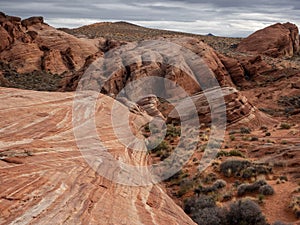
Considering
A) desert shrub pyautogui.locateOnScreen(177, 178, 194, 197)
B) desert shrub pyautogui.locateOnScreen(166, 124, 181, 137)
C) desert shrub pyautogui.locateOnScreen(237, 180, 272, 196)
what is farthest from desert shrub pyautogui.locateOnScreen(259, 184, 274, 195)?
desert shrub pyautogui.locateOnScreen(166, 124, 181, 137)

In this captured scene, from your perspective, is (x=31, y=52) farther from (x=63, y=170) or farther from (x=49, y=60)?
(x=63, y=170)

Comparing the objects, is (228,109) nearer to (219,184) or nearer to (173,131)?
(173,131)

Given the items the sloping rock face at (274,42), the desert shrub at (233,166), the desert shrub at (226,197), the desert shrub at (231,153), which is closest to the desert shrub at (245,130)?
the desert shrub at (231,153)

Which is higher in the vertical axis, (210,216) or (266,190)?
(266,190)

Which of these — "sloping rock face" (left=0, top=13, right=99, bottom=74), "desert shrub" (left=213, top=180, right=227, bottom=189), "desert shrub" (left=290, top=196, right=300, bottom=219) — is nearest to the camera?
"desert shrub" (left=290, top=196, right=300, bottom=219)

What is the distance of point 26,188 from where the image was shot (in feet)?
21.7

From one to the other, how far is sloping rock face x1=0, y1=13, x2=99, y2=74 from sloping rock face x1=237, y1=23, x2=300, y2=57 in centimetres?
2875

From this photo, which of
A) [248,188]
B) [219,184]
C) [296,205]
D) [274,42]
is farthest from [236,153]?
[274,42]

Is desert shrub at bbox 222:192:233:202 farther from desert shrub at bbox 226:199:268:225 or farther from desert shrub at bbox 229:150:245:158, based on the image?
desert shrub at bbox 229:150:245:158

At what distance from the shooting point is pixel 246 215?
10359 mm

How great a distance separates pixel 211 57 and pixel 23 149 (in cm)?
3546

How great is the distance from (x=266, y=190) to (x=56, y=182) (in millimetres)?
7961

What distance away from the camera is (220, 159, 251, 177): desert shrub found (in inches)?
566

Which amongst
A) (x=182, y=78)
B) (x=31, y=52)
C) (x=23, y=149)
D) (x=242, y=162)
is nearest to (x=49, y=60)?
(x=31, y=52)
